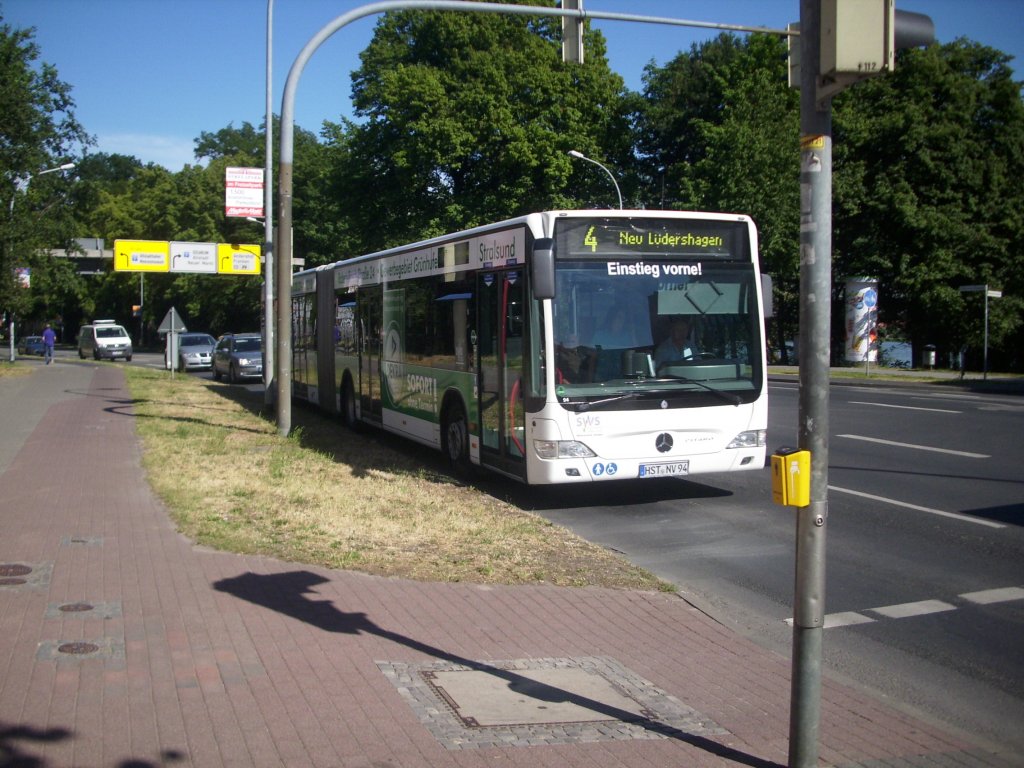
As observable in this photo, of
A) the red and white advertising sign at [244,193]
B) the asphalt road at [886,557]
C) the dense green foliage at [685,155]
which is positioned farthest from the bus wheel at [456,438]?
the dense green foliage at [685,155]

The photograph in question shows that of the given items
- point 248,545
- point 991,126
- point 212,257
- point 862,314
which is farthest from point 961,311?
point 248,545

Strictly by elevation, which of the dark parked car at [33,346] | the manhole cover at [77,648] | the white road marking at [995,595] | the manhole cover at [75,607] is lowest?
the white road marking at [995,595]

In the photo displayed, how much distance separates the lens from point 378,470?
13016mm

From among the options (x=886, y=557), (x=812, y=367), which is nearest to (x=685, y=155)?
(x=886, y=557)

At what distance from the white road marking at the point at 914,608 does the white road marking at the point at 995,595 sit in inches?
10.2

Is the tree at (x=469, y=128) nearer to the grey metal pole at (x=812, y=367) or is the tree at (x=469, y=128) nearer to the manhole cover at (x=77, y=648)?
the manhole cover at (x=77, y=648)

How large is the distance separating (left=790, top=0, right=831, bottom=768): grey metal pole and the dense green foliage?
36.1 m

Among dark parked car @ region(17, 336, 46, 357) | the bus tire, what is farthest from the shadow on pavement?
dark parked car @ region(17, 336, 46, 357)

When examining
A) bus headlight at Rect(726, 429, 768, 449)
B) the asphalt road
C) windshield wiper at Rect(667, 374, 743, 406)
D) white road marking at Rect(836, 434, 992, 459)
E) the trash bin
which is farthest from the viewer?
the trash bin

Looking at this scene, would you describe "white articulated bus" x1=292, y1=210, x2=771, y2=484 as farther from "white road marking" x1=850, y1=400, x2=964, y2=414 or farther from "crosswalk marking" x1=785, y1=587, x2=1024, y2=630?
"white road marking" x1=850, y1=400, x2=964, y2=414

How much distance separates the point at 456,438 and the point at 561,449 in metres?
3.01

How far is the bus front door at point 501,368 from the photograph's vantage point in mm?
10633

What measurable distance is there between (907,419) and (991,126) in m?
30.7

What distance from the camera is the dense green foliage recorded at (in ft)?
131
